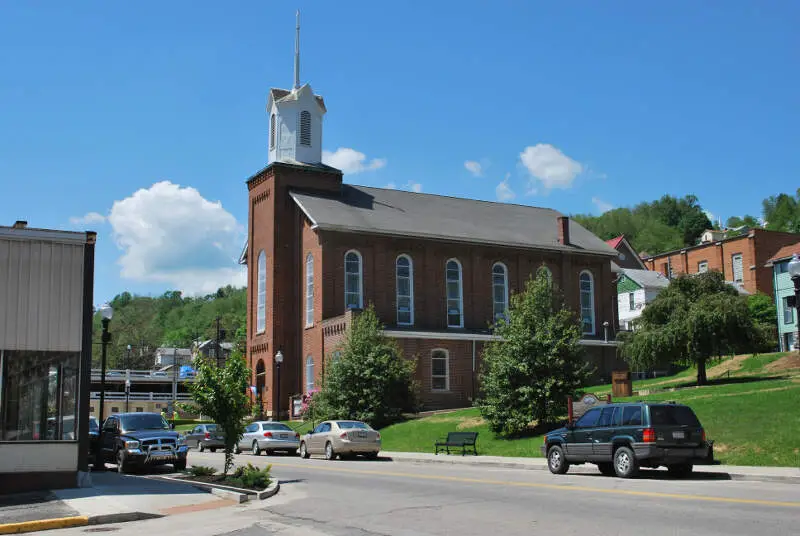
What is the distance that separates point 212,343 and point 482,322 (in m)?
78.5

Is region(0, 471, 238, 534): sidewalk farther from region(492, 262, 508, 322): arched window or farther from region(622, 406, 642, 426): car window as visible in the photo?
region(492, 262, 508, 322): arched window

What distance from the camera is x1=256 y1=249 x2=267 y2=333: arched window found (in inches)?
2196

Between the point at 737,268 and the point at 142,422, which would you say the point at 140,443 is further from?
the point at 737,268

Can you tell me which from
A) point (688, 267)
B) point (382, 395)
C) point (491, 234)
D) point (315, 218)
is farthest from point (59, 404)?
point (688, 267)

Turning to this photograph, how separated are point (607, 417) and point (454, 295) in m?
34.5

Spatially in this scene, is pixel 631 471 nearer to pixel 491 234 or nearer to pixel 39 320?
pixel 39 320

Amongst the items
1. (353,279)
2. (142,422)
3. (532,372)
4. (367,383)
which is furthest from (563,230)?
(142,422)

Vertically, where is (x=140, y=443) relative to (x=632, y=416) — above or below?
below

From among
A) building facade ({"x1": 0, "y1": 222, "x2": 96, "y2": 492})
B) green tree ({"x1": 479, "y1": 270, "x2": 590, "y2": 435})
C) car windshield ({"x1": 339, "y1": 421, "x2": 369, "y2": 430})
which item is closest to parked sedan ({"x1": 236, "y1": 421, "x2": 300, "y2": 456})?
car windshield ({"x1": 339, "y1": 421, "x2": 369, "y2": 430})

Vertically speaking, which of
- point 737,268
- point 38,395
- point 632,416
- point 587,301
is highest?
point 737,268

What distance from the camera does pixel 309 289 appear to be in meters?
52.6

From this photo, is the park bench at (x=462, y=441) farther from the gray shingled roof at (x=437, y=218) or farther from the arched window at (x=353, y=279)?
the gray shingled roof at (x=437, y=218)

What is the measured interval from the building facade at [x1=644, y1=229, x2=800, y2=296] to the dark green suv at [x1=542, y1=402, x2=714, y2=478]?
57.3 m

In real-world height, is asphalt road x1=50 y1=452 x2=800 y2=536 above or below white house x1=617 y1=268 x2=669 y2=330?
below
